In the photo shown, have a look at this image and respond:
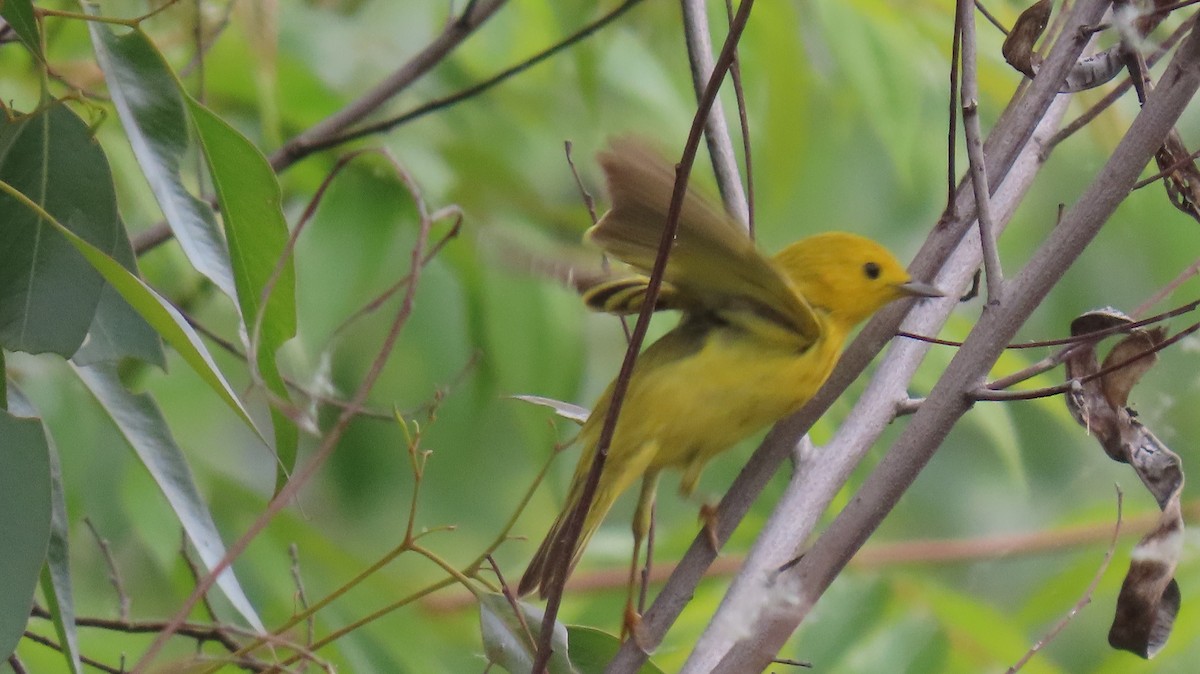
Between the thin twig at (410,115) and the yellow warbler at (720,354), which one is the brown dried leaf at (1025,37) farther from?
the thin twig at (410,115)

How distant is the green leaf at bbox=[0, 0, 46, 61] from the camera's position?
1559mm

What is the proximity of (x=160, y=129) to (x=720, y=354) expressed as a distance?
2.74ft

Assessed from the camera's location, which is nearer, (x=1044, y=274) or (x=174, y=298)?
(x=1044, y=274)

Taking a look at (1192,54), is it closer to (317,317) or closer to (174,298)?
(317,317)

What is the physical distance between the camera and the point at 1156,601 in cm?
146

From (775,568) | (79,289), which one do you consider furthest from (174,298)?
(775,568)

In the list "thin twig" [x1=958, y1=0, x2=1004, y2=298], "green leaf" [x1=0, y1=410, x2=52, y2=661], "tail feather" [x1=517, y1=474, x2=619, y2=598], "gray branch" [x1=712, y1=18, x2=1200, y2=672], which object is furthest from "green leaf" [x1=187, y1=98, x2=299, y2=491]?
"thin twig" [x1=958, y1=0, x2=1004, y2=298]

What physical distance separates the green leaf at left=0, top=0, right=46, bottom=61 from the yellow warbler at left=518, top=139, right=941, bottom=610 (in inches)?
29.6

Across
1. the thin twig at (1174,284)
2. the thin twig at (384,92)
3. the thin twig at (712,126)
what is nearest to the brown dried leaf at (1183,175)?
the thin twig at (1174,284)

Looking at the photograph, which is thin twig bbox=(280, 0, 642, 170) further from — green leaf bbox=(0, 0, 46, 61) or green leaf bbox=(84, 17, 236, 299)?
green leaf bbox=(0, 0, 46, 61)

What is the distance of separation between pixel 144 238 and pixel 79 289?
0.63 metres

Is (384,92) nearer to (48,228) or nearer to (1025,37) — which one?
(48,228)

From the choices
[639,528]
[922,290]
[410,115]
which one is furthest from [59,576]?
[922,290]

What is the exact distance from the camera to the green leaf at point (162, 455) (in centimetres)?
163
